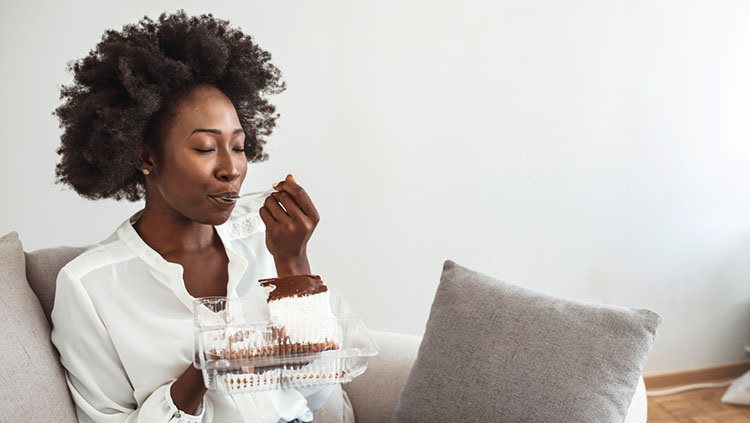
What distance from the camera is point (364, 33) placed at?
2.34 meters

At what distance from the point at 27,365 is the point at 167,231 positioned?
1.05ft

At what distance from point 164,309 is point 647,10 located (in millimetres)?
2012

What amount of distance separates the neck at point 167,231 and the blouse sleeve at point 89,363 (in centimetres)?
16

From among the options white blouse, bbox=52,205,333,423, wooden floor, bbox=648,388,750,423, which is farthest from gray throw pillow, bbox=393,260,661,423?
wooden floor, bbox=648,388,750,423

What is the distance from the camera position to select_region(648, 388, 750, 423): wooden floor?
2797 mm

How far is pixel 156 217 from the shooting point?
1.46 metres

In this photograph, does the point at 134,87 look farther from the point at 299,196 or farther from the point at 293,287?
the point at 293,287

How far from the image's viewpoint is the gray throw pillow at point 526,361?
5.05 feet

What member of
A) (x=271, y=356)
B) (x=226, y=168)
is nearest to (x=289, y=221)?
(x=226, y=168)

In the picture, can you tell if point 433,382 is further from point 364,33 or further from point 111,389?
point 364,33

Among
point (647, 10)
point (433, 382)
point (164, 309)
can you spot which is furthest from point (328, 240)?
point (647, 10)

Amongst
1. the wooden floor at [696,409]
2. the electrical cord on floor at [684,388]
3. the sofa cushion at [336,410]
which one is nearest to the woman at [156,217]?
the sofa cushion at [336,410]

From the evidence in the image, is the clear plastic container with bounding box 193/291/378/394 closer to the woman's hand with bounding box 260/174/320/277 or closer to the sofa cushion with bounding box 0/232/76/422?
the woman's hand with bounding box 260/174/320/277

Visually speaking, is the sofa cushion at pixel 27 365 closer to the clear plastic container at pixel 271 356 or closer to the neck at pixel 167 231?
the neck at pixel 167 231
